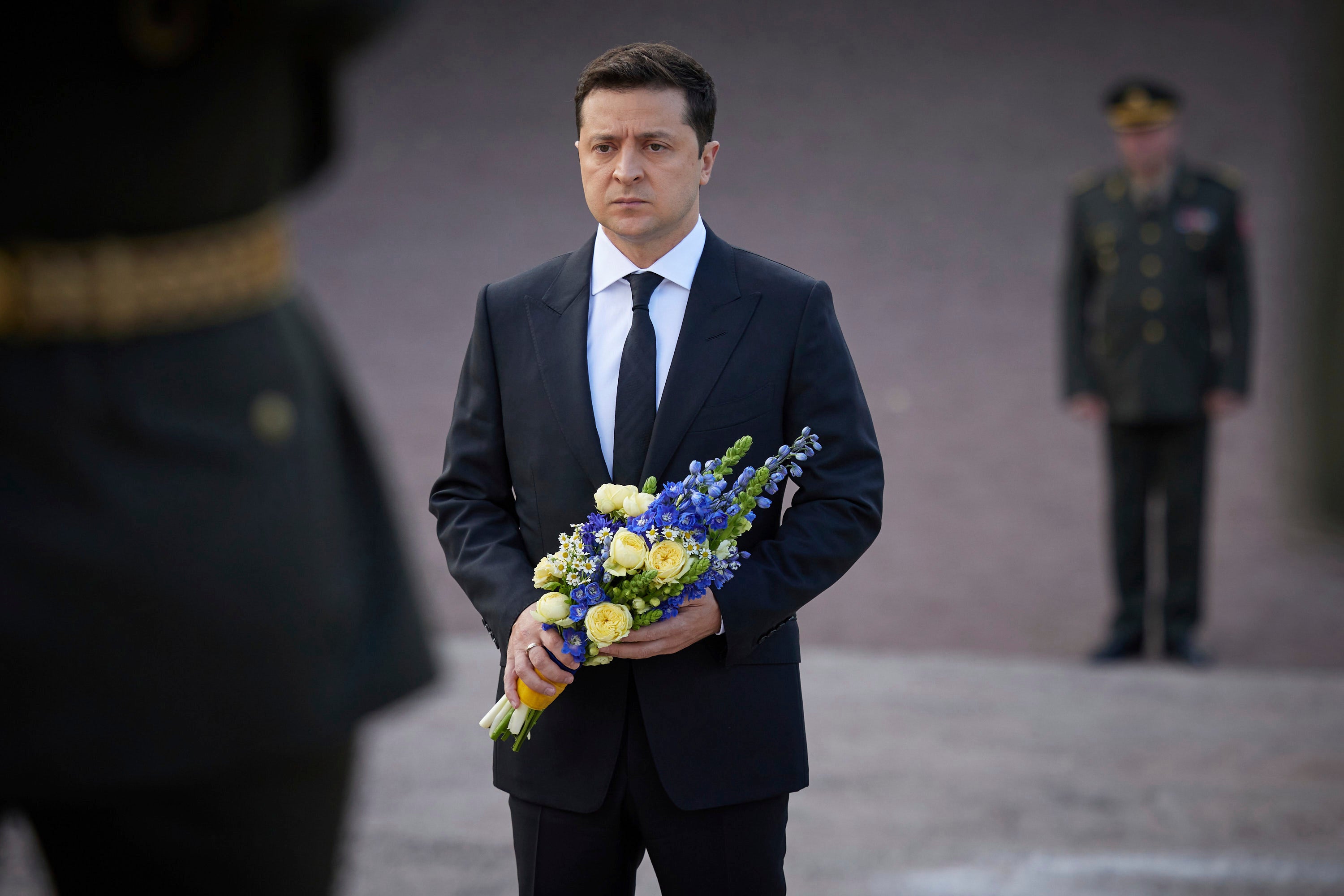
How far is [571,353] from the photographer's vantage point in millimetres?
1896

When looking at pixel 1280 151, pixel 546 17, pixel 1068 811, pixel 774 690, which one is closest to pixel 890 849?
pixel 1068 811

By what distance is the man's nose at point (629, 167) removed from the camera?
1.79 meters

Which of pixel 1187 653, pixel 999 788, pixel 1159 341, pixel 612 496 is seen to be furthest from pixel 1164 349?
pixel 612 496

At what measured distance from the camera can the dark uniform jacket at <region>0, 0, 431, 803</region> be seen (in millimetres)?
1068

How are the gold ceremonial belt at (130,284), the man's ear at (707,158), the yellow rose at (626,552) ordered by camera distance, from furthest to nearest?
the man's ear at (707,158) → the yellow rose at (626,552) → the gold ceremonial belt at (130,284)

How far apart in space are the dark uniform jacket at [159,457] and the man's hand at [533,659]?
526mm

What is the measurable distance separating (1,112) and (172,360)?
0.21 m

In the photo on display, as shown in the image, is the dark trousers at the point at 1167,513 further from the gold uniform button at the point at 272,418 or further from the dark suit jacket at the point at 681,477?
the gold uniform button at the point at 272,418

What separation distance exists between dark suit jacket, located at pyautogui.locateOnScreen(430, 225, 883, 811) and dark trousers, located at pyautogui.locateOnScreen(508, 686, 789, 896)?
0.09ft

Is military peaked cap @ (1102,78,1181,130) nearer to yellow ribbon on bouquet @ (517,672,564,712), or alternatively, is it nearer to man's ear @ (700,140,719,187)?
man's ear @ (700,140,719,187)

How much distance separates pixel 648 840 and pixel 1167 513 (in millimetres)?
3335

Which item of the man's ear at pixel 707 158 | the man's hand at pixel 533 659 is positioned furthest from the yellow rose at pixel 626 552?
A: the man's ear at pixel 707 158

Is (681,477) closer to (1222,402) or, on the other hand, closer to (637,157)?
(637,157)

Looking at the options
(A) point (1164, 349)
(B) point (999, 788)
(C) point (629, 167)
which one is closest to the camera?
(C) point (629, 167)
